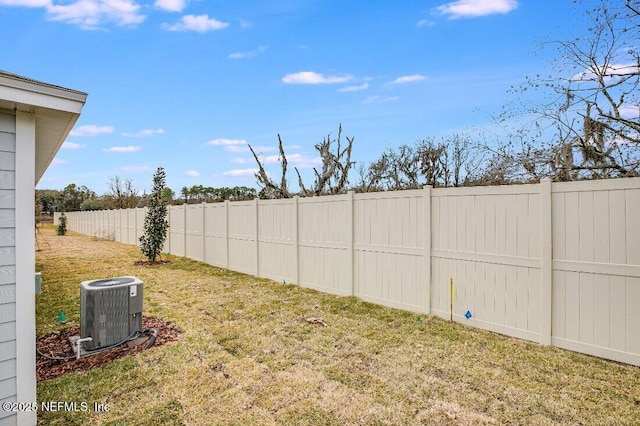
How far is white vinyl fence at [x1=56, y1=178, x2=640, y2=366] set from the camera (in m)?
3.72

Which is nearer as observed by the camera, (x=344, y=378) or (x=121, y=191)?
(x=344, y=378)

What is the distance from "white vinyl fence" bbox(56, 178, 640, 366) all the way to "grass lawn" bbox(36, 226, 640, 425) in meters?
0.31

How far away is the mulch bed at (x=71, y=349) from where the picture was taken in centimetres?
368

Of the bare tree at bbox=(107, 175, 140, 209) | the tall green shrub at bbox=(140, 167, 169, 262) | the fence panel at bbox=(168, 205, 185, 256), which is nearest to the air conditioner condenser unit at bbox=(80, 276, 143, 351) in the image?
the tall green shrub at bbox=(140, 167, 169, 262)

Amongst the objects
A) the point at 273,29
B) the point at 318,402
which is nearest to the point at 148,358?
the point at 318,402

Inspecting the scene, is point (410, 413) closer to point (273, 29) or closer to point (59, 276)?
point (273, 29)

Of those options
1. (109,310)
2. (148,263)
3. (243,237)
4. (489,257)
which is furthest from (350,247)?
(148,263)

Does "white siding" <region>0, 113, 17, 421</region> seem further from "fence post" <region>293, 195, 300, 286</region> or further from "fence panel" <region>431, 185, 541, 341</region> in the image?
"fence post" <region>293, 195, 300, 286</region>

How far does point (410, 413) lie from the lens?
8.91ft

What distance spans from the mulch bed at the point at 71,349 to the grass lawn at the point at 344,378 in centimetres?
19

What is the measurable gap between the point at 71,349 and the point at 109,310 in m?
0.77

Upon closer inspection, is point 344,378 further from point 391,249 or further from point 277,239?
point 277,239

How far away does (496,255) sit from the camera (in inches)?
181

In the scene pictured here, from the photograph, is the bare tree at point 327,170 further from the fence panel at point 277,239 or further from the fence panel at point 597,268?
the fence panel at point 597,268
